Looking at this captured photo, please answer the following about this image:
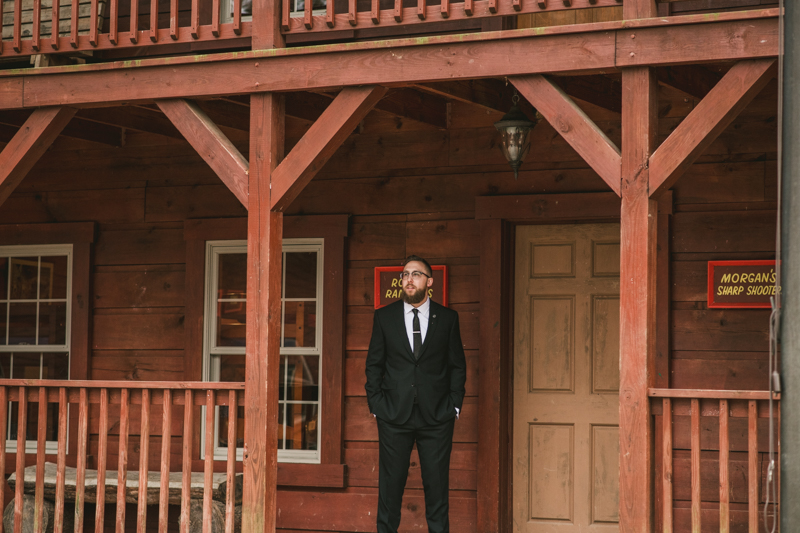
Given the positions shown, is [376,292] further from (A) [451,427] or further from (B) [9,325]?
(B) [9,325]

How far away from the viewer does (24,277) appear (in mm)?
8523

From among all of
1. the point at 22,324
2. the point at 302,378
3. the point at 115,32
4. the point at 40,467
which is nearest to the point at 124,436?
the point at 40,467

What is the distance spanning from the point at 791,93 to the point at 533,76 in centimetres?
139

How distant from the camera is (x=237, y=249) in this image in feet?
26.0

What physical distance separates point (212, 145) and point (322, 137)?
2.37 feet

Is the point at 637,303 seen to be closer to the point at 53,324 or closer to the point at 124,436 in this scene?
the point at 124,436

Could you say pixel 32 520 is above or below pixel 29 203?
below

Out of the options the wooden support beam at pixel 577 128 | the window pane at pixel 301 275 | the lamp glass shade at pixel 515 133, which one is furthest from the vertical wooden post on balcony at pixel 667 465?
the window pane at pixel 301 275

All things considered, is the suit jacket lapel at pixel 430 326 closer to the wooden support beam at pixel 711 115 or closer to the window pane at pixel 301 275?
the window pane at pixel 301 275

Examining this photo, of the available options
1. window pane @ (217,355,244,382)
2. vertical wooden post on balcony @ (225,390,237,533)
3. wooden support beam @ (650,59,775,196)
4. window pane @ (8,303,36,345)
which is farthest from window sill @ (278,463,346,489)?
wooden support beam @ (650,59,775,196)

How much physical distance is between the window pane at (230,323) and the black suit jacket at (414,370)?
176cm

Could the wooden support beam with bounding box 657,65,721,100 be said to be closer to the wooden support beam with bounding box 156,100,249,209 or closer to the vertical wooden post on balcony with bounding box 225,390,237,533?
the wooden support beam with bounding box 156,100,249,209

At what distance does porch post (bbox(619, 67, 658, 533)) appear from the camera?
5078 millimetres

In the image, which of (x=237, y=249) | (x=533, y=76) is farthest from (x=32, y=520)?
(x=533, y=76)
